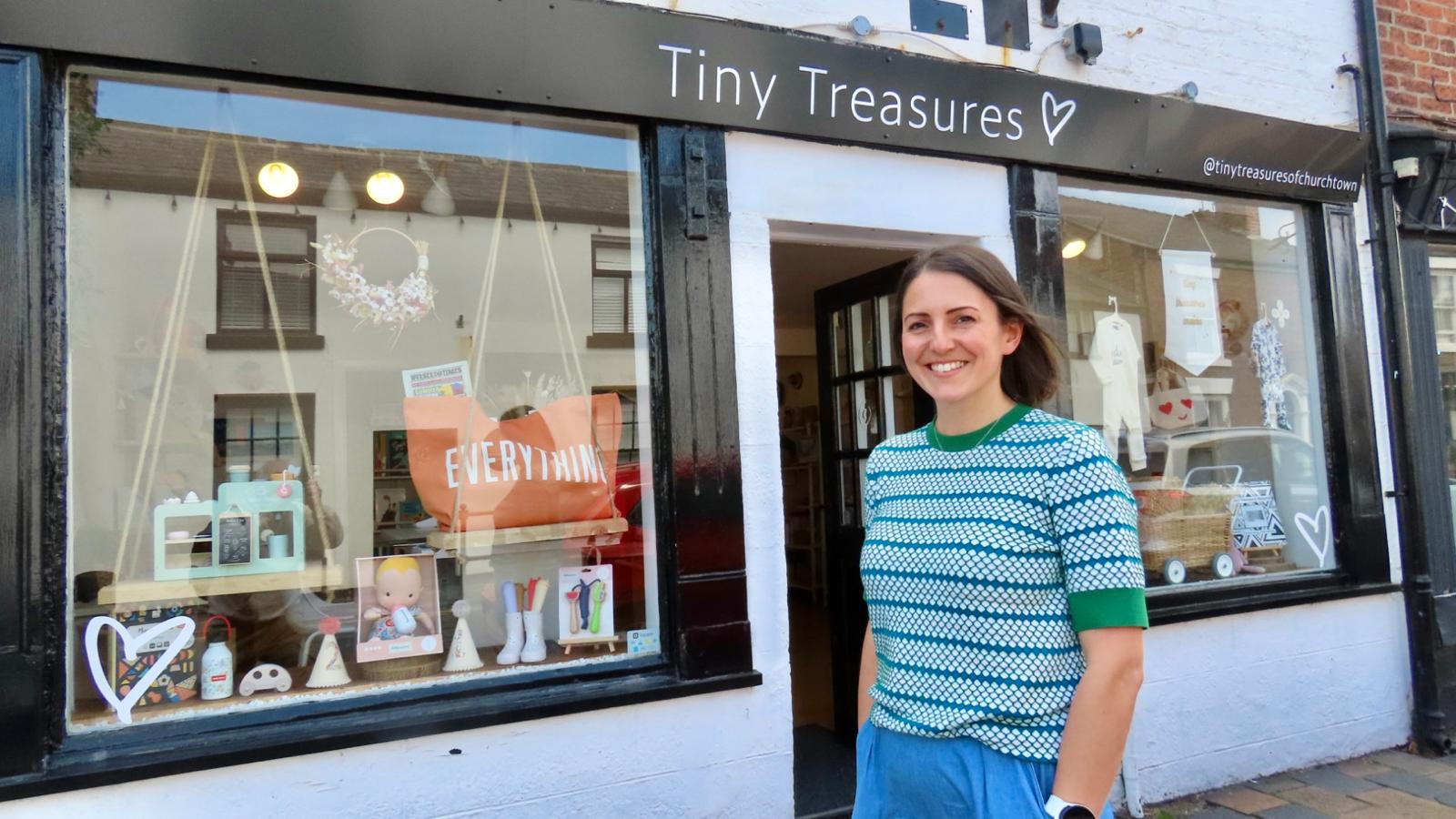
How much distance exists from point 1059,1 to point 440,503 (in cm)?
360

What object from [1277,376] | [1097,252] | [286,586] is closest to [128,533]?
[286,586]

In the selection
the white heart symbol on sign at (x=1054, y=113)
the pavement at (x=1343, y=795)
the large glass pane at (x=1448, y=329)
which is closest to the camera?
the pavement at (x=1343, y=795)

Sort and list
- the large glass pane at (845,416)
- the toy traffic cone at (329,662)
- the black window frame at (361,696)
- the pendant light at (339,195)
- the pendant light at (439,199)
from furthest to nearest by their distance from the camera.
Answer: the large glass pane at (845,416)
the pendant light at (439,199)
the pendant light at (339,195)
the toy traffic cone at (329,662)
the black window frame at (361,696)

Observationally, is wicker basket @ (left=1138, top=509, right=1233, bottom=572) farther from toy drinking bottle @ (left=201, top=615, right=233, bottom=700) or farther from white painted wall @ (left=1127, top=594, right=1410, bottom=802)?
toy drinking bottle @ (left=201, top=615, right=233, bottom=700)

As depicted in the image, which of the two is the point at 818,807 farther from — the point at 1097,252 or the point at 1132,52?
the point at 1132,52

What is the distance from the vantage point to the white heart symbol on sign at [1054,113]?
13.9ft

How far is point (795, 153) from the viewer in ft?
12.3

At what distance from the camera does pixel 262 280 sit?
346 cm

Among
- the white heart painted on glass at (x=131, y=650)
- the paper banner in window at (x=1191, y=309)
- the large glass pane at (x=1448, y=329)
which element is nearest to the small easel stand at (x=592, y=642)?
the white heart painted on glass at (x=131, y=650)

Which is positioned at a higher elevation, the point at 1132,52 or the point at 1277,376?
the point at 1132,52

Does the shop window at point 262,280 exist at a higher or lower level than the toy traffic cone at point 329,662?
higher

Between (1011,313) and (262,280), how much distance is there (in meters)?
2.86

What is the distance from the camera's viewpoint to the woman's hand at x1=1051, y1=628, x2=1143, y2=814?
1.47 metres

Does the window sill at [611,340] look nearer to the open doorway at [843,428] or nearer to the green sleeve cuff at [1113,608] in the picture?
the open doorway at [843,428]
